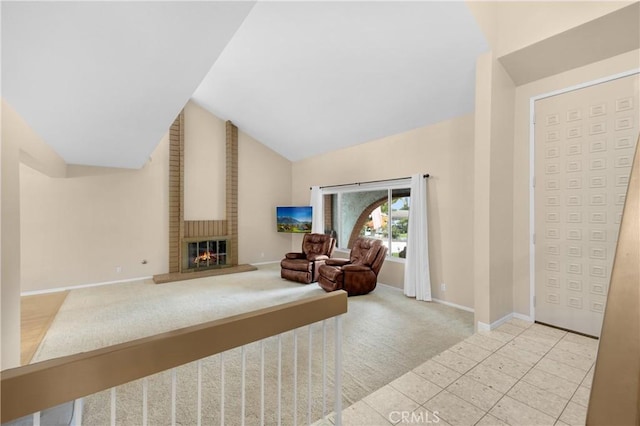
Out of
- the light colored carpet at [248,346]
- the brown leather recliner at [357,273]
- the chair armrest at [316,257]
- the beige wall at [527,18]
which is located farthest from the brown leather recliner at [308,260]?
the beige wall at [527,18]

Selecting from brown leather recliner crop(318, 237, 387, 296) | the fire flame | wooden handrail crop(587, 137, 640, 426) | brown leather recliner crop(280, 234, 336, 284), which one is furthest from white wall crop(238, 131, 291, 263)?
wooden handrail crop(587, 137, 640, 426)

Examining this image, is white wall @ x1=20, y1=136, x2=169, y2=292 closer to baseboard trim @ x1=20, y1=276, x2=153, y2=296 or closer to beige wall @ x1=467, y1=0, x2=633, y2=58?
baseboard trim @ x1=20, y1=276, x2=153, y2=296

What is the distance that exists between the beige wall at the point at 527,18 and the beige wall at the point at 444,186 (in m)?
1.10

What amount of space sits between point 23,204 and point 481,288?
6.84 meters

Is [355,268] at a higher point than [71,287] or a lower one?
higher

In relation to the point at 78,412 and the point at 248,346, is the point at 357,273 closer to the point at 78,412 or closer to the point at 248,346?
the point at 248,346

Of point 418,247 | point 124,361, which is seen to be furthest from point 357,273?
point 124,361

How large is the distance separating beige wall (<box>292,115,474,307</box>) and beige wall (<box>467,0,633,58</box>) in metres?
1.10

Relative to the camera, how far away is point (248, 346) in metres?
2.89

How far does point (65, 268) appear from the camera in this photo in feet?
16.1

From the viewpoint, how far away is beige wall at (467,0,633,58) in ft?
7.75

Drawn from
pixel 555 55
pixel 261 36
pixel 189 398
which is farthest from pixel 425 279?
pixel 261 36

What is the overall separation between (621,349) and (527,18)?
3359 mm

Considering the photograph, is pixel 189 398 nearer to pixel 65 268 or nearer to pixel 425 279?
pixel 425 279
